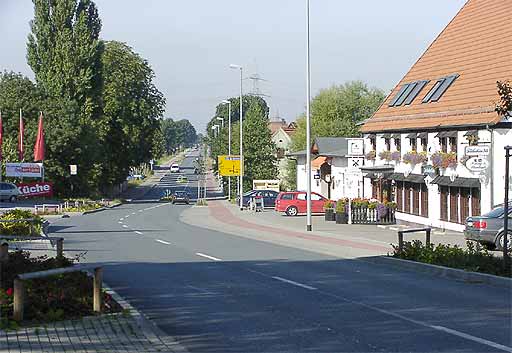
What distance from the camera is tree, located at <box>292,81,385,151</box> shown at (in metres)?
85.2

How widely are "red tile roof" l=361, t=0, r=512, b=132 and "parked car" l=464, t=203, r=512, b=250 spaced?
22.2 feet

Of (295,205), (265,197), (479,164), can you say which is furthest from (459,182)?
(265,197)

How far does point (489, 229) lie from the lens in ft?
81.6

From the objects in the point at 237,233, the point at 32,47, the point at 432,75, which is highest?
the point at 32,47

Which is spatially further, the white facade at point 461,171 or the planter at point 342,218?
the planter at point 342,218

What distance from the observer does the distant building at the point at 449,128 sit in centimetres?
3191

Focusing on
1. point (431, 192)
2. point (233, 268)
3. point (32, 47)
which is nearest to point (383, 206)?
point (431, 192)

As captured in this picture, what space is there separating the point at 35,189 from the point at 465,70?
135 feet

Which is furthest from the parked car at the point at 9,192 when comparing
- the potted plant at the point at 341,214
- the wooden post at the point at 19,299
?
the wooden post at the point at 19,299

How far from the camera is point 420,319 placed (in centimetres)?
1134

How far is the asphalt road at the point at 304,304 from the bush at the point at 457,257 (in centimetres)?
85

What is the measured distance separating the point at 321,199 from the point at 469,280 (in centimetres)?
3488

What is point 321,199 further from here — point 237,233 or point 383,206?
point 237,233

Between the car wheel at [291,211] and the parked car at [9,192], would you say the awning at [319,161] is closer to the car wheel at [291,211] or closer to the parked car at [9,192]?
the car wheel at [291,211]
